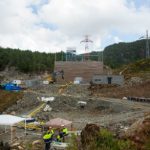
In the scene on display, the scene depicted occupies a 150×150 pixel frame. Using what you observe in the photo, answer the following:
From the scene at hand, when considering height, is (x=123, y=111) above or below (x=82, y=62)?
below

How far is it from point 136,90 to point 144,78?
15.5 meters

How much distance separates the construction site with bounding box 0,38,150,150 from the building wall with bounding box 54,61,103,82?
4.09 m

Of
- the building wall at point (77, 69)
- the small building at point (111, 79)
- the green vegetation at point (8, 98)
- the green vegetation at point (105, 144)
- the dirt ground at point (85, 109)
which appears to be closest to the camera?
the green vegetation at point (105, 144)

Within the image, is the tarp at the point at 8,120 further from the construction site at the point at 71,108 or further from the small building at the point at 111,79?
the small building at the point at 111,79

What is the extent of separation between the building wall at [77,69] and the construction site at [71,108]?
409cm

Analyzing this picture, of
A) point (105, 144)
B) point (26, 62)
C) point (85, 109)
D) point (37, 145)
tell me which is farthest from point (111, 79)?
point (26, 62)

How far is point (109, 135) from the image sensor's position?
44.1 ft

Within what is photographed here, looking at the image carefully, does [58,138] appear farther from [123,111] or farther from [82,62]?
[82,62]

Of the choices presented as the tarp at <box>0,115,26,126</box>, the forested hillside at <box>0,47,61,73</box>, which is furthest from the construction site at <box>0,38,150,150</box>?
the forested hillside at <box>0,47,61,73</box>

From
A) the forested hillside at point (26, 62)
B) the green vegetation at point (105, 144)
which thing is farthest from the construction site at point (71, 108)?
the forested hillside at point (26, 62)

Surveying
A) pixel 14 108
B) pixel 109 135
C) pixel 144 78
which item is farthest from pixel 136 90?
pixel 109 135

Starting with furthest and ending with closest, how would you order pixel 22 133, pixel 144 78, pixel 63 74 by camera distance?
1. pixel 63 74
2. pixel 144 78
3. pixel 22 133

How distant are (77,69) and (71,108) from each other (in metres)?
39.0

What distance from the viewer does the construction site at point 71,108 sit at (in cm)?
3444
